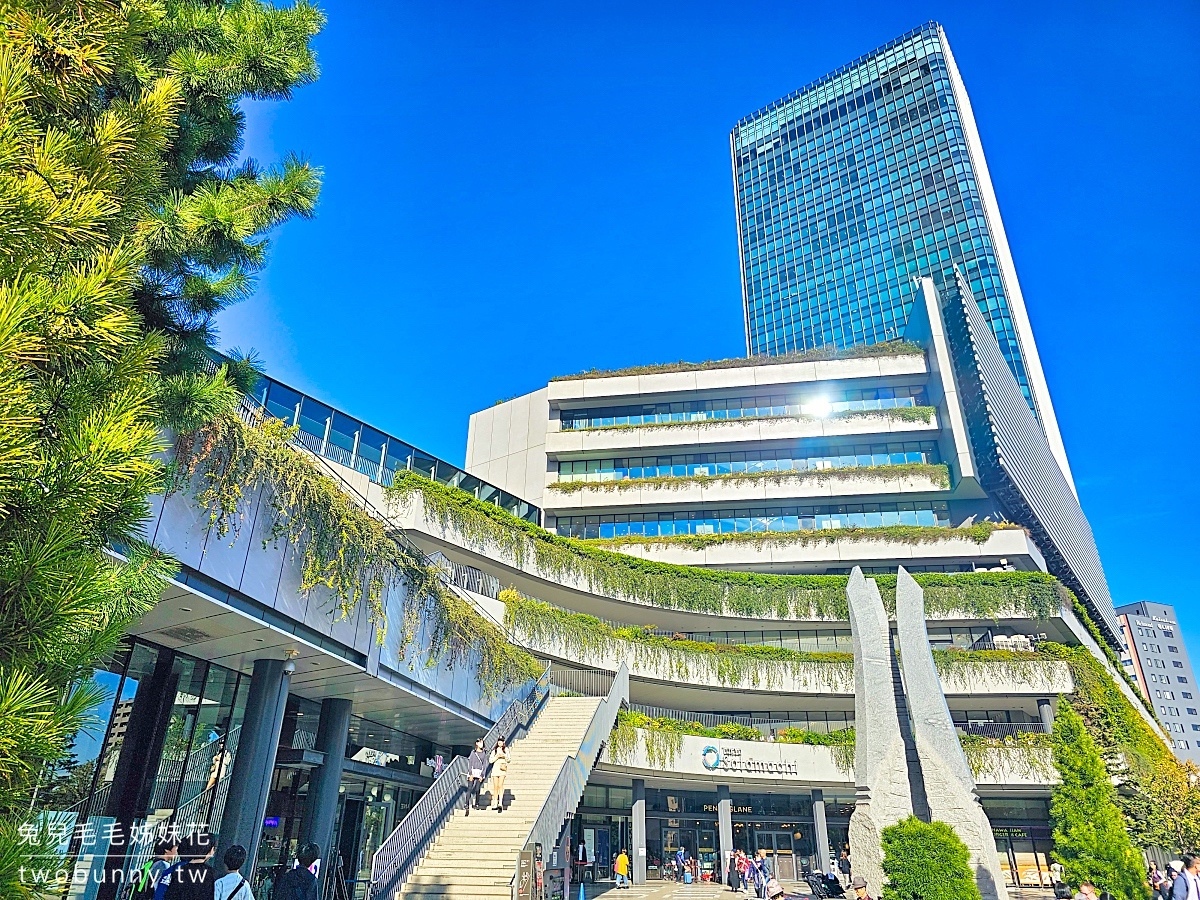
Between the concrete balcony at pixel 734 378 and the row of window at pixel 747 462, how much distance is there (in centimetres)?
389

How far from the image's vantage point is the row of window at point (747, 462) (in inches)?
1581

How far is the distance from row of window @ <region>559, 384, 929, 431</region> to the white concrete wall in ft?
6.19

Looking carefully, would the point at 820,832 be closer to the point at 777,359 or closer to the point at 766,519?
the point at 766,519

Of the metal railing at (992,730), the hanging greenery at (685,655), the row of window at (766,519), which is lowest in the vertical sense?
the metal railing at (992,730)

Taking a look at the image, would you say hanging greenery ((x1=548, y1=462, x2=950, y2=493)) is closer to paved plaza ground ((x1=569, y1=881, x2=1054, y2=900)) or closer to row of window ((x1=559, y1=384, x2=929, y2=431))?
row of window ((x1=559, y1=384, x2=929, y2=431))

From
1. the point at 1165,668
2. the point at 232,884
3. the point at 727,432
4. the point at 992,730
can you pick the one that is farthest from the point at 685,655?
the point at 1165,668

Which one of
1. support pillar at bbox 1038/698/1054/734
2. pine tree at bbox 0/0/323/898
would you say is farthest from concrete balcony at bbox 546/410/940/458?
pine tree at bbox 0/0/323/898

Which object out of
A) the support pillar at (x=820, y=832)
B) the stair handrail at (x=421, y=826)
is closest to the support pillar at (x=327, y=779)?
the stair handrail at (x=421, y=826)

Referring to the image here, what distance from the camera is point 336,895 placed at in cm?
1561

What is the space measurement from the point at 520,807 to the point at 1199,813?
23.2 metres

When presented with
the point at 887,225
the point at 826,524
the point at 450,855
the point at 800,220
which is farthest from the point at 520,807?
the point at 800,220

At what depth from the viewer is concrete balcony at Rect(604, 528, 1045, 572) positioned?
35.9 m

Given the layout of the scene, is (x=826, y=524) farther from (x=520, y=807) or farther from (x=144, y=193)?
(x=144, y=193)

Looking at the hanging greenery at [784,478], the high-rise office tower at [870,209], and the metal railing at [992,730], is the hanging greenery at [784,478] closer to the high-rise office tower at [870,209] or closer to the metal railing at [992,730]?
the metal railing at [992,730]
